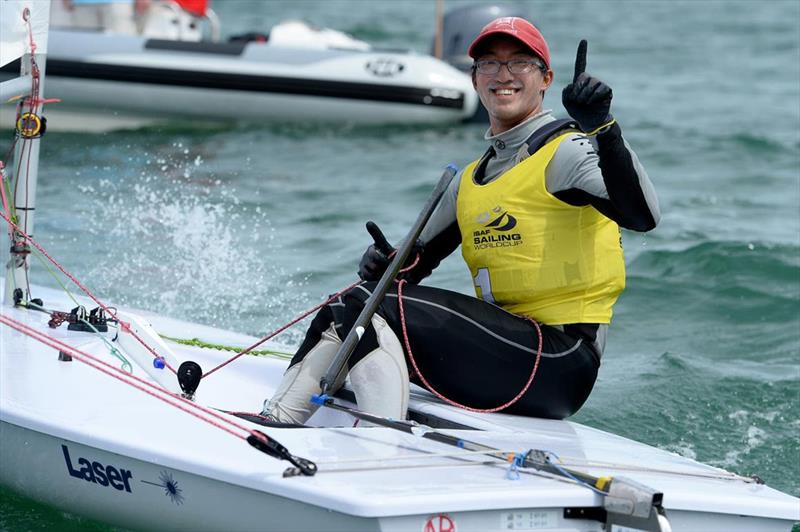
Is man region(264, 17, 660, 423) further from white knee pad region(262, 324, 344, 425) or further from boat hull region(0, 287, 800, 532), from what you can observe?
boat hull region(0, 287, 800, 532)

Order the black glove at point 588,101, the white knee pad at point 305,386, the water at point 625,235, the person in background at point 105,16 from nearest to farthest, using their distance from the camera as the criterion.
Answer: the black glove at point 588,101, the white knee pad at point 305,386, the water at point 625,235, the person in background at point 105,16

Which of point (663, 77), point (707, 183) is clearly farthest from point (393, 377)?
point (663, 77)

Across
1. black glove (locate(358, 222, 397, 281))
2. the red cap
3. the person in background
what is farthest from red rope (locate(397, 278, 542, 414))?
the person in background

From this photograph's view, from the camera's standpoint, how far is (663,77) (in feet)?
41.9

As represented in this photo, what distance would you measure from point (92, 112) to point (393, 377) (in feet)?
24.0

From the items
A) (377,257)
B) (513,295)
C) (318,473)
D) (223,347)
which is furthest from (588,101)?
(223,347)

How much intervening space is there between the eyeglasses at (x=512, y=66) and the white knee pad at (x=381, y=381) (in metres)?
0.62

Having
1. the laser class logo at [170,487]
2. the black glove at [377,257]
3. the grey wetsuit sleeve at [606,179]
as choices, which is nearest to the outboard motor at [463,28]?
the black glove at [377,257]

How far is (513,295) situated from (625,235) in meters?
3.95

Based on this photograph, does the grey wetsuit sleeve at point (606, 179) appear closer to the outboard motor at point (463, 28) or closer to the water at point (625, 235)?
the water at point (625, 235)

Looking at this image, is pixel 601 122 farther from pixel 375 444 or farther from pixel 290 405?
pixel 290 405

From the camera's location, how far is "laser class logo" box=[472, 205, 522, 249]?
2.69m

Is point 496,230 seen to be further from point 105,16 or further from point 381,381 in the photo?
point 105,16

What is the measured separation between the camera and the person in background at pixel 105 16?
9.84 metres
